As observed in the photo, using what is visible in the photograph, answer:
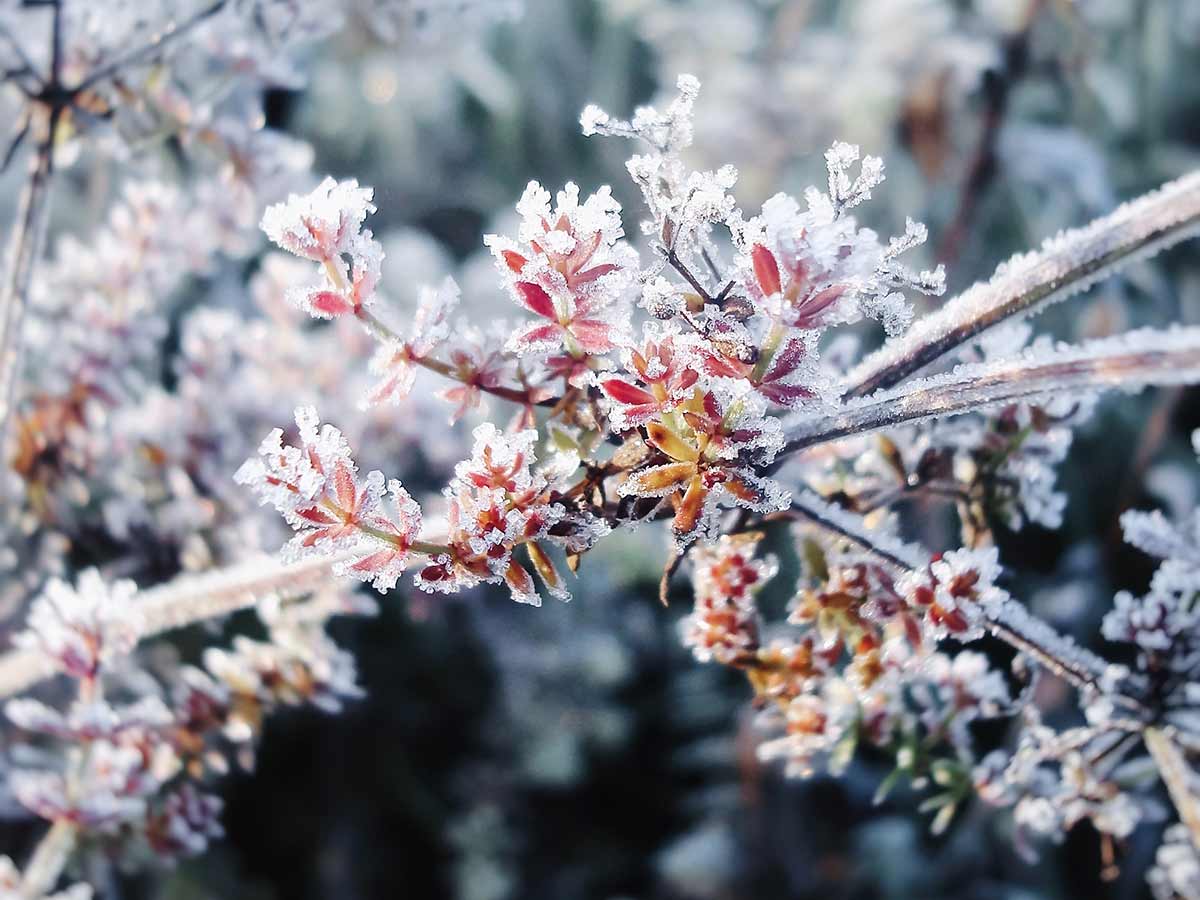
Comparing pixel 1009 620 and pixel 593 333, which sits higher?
pixel 593 333

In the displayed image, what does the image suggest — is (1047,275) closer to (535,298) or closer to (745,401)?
(745,401)

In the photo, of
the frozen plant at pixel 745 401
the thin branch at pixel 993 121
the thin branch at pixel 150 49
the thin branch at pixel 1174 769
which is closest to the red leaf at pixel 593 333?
the frozen plant at pixel 745 401

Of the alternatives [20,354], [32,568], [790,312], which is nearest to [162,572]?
[32,568]

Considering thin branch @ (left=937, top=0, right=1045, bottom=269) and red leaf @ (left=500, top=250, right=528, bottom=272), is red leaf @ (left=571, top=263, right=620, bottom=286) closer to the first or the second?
red leaf @ (left=500, top=250, right=528, bottom=272)

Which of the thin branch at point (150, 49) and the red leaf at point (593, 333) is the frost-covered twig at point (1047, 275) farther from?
the thin branch at point (150, 49)

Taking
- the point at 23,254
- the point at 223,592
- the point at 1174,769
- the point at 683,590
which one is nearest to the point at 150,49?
the point at 23,254

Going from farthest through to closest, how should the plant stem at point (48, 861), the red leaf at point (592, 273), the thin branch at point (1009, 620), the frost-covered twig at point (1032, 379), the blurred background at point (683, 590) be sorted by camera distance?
the blurred background at point (683, 590)
the plant stem at point (48, 861)
the thin branch at point (1009, 620)
the red leaf at point (592, 273)
the frost-covered twig at point (1032, 379)

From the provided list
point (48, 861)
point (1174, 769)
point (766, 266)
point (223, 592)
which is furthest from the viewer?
point (48, 861)

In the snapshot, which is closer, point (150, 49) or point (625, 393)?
point (625, 393)
